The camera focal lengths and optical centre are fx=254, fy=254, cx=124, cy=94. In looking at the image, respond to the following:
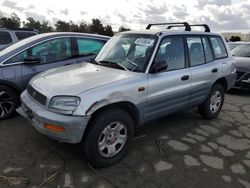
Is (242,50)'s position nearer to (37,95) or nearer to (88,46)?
(88,46)

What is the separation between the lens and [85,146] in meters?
3.10

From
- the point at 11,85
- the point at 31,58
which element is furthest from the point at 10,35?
the point at 11,85

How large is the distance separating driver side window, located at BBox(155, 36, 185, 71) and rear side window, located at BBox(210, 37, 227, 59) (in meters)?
1.09

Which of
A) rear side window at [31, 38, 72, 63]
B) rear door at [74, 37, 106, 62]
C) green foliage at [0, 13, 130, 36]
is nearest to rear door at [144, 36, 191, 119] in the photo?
rear door at [74, 37, 106, 62]

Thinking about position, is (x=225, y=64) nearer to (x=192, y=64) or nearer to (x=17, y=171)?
(x=192, y=64)

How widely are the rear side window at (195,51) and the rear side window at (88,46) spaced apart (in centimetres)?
228

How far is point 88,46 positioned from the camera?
575 cm

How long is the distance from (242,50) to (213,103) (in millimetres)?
4402

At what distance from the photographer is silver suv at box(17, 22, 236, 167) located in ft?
9.95

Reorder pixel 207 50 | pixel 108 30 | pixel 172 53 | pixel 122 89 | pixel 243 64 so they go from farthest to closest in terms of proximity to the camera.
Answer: pixel 108 30 < pixel 243 64 < pixel 207 50 < pixel 172 53 < pixel 122 89

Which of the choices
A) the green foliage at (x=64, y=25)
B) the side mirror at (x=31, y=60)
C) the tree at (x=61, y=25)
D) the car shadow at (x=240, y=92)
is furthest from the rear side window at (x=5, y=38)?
the tree at (x=61, y=25)

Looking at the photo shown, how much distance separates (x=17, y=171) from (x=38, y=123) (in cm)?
64

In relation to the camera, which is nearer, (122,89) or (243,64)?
(122,89)

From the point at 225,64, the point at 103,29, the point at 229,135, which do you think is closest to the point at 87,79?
the point at 229,135
